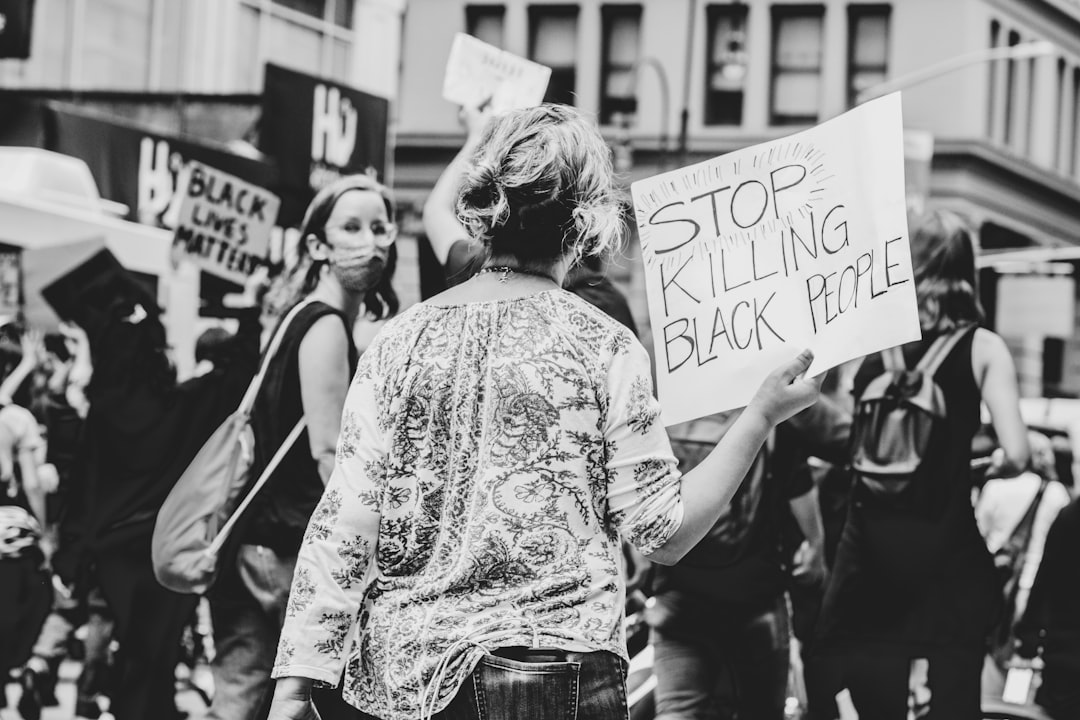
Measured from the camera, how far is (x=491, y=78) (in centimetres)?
570

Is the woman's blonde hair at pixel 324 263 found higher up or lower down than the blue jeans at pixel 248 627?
higher up

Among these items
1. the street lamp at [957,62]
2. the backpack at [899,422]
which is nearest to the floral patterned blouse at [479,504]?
the backpack at [899,422]

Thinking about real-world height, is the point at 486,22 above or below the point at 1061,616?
above

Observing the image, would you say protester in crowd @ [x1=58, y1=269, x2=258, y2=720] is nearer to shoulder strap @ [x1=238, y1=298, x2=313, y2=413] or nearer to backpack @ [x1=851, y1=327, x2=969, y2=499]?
shoulder strap @ [x1=238, y1=298, x2=313, y2=413]

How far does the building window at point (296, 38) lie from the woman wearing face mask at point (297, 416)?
19.3m

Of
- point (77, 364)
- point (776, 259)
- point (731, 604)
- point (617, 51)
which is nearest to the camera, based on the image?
point (776, 259)

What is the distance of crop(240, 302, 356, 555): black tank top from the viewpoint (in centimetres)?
465

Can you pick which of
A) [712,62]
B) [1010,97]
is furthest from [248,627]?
[1010,97]

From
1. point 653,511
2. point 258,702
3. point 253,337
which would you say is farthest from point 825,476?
point 653,511

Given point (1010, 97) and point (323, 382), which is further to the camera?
point (1010, 97)

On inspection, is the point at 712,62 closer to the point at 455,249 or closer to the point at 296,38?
the point at 296,38

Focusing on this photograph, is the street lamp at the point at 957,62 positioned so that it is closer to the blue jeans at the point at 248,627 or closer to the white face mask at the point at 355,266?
the white face mask at the point at 355,266

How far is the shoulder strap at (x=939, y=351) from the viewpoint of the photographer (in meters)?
4.93

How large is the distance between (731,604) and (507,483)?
8.03 feet
